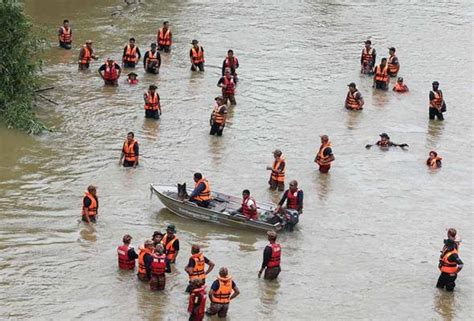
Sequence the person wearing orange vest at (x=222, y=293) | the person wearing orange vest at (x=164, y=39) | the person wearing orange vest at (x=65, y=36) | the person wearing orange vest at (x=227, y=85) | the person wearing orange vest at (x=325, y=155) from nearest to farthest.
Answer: the person wearing orange vest at (x=222, y=293) → the person wearing orange vest at (x=325, y=155) → the person wearing orange vest at (x=227, y=85) → the person wearing orange vest at (x=65, y=36) → the person wearing orange vest at (x=164, y=39)

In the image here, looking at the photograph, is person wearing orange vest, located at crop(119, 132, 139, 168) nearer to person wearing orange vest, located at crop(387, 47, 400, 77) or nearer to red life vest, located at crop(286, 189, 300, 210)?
red life vest, located at crop(286, 189, 300, 210)

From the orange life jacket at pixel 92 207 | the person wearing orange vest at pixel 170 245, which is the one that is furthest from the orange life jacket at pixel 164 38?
the person wearing orange vest at pixel 170 245

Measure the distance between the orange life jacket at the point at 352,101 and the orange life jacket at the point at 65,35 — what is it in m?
12.7

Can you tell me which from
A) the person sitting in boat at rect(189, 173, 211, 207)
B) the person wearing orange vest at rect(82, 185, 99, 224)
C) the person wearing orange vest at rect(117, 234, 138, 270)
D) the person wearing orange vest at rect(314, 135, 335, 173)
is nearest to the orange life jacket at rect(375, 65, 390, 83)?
the person wearing orange vest at rect(314, 135, 335, 173)

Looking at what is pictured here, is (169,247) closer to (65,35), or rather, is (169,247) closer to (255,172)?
(255,172)

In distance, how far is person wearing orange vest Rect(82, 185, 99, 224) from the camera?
70.8 feet

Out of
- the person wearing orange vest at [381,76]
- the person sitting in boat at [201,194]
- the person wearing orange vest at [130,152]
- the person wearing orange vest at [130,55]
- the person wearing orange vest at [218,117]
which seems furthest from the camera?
the person wearing orange vest at [130,55]

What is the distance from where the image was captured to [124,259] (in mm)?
19500

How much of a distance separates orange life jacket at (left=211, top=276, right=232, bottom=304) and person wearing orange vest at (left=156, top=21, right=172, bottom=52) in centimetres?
2198

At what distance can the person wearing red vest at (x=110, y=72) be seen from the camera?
108ft

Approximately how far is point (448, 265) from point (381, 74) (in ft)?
53.2

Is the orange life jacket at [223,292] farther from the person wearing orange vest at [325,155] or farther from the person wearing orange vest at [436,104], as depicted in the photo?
the person wearing orange vest at [436,104]

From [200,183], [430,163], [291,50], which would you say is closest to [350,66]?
[291,50]

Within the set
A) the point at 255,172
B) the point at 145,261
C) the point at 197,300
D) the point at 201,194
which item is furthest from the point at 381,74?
the point at 197,300
